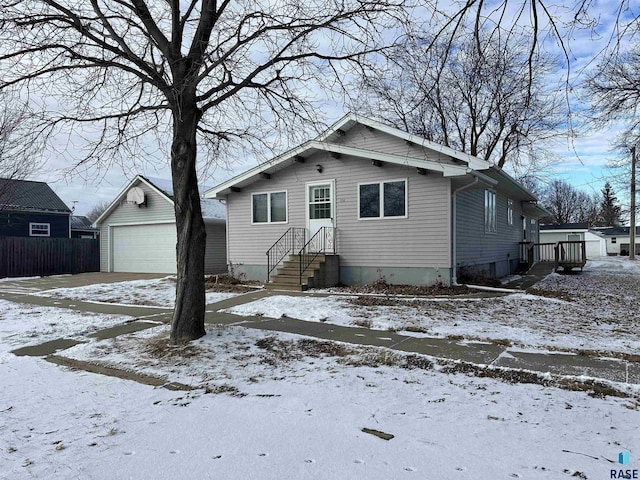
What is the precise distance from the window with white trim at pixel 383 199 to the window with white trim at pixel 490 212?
4226mm

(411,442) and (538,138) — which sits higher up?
(538,138)

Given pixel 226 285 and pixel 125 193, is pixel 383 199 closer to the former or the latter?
pixel 226 285

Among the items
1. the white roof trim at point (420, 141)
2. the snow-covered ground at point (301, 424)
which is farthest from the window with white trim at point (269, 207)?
the snow-covered ground at point (301, 424)

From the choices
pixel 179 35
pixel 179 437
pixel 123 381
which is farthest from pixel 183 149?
pixel 179 437

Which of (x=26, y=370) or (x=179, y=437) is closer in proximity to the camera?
(x=179, y=437)

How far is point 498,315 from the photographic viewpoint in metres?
8.32

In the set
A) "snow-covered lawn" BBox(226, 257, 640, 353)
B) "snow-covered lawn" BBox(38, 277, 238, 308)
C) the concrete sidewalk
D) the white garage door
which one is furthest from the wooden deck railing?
the white garage door

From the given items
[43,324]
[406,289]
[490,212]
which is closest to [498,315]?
[406,289]

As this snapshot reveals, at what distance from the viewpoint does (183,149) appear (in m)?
6.25

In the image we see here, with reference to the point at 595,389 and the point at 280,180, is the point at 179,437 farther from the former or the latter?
the point at 280,180

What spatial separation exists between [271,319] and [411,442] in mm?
5223

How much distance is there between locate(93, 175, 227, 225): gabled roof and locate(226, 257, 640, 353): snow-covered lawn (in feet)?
33.7

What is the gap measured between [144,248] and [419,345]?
57.2 feet

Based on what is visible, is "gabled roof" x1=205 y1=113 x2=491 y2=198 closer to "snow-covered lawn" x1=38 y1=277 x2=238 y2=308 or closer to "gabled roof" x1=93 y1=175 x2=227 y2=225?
"snow-covered lawn" x1=38 y1=277 x2=238 y2=308
